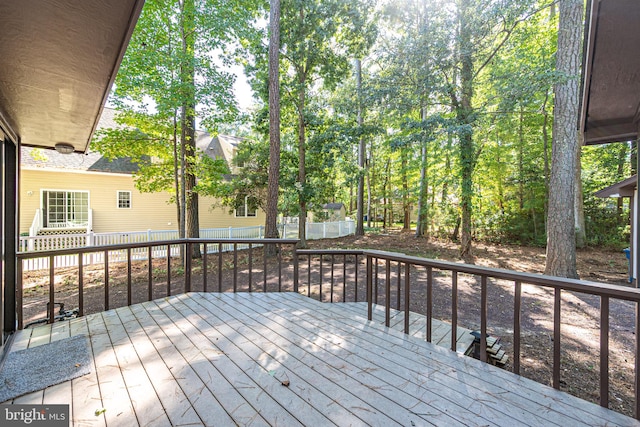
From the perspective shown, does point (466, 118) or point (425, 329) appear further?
point (466, 118)

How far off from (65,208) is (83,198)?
636mm

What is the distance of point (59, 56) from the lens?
1.64m

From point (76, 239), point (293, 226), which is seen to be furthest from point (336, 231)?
point (76, 239)

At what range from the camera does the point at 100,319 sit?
9.82 ft

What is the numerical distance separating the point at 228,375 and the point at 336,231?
13306 millimetres

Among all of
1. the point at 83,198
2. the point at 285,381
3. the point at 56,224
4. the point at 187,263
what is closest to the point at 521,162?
the point at 187,263

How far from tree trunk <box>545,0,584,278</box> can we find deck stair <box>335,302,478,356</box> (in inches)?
202

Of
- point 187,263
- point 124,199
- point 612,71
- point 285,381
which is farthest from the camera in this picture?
point 124,199

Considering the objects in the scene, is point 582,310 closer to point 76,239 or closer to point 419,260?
point 419,260

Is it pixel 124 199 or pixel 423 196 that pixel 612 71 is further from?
pixel 124 199

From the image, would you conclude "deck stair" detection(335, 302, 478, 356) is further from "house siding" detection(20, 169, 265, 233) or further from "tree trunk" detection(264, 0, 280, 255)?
"house siding" detection(20, 169, 265, 233)

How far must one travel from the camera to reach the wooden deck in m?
1.56

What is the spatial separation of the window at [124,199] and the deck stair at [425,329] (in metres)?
11.1

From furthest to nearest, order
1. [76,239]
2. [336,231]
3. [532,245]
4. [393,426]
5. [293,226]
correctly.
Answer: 1. [336,231]
2. [293,226]
3. [532,245]
4. [76,239]
5. [393,426]
